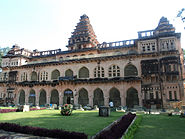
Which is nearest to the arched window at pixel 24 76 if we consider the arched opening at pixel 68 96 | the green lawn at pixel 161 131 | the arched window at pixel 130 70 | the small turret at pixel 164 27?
the arched opening at pixel 68 96

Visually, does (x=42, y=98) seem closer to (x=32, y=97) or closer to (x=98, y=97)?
(x=32, y=97)

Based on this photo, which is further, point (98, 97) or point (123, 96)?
point (98, 97)

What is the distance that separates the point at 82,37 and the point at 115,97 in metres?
20.0

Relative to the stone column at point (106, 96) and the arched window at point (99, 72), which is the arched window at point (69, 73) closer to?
the arched window at point (99, 72)

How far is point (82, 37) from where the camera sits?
139 ft

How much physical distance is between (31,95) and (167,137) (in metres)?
36.8

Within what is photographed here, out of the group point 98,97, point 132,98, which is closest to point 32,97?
point 98,97

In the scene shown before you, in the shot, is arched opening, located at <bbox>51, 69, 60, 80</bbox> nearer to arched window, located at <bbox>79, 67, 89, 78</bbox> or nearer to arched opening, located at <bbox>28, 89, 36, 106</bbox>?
arched window, located at <bbox>79, 67, 89, 78</bbox>

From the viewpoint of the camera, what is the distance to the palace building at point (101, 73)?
2838 centimetres

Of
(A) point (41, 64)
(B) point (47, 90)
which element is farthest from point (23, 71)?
Answer: (B) point (47, 90)

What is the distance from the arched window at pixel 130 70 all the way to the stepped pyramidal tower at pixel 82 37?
13.7 m

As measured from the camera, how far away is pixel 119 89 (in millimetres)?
31172

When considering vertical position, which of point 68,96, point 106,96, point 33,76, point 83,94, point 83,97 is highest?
point 33,76

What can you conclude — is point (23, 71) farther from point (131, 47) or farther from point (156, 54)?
point (156, 54)
